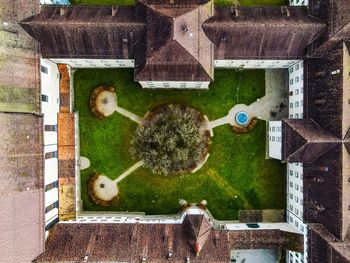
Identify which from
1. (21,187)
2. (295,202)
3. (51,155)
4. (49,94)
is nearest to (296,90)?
(295,202)

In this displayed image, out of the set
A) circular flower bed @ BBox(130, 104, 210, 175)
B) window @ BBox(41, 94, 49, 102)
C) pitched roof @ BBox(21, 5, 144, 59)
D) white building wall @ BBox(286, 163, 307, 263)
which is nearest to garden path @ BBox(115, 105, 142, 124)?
circular flower bed @ BBox(130, 104, 210, 175)

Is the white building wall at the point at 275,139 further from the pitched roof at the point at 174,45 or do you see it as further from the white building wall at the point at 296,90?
the pitched roof at the point at 174,45

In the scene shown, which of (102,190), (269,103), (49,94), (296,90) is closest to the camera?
(49,94)

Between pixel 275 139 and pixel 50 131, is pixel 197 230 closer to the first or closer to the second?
pixel 275 139

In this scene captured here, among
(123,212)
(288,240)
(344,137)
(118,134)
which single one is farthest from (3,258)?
(344,137)

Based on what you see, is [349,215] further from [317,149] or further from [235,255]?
[235,255]

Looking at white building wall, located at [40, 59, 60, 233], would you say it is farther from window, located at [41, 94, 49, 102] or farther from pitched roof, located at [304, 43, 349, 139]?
pitched roof, located at [304, 43, 349, 139]
